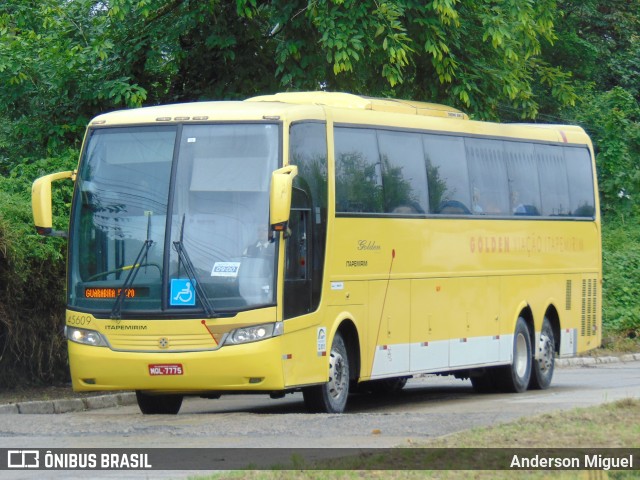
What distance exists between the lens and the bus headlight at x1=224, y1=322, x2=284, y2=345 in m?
14.0

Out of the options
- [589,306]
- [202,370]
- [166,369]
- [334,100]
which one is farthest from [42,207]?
[589,306]

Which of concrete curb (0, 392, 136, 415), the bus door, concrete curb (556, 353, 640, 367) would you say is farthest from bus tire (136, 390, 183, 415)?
concrete curb (556, 353, 640, 367)

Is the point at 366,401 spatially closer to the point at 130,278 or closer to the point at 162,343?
the point at 162,343

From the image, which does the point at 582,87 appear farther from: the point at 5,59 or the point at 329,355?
the point at 329,355

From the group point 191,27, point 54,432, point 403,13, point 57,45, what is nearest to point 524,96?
point 403,13

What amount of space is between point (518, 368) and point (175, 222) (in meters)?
7.68

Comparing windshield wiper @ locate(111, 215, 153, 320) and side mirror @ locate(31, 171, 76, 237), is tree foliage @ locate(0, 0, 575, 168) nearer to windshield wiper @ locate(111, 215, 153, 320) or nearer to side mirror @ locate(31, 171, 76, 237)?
side mirror @ locate(31, 171, 76, 237)

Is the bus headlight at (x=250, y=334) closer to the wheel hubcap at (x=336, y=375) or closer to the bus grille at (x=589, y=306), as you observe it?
the wheel hubcap at (x=336, y=375)

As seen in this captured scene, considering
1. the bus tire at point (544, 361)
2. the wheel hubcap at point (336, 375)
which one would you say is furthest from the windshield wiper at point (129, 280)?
the bus tire at point (544, 361)

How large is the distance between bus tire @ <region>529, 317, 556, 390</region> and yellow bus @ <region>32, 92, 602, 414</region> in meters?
2.16

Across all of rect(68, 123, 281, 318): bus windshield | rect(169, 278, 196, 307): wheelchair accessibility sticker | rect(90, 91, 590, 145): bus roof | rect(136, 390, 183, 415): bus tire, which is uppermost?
rect(90, 91, 590, 145): bus roof

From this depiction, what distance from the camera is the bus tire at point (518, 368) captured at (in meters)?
19.9

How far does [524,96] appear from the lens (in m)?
22.7

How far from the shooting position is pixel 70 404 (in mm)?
17469
